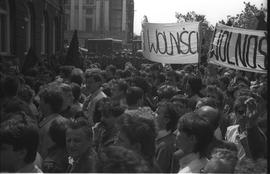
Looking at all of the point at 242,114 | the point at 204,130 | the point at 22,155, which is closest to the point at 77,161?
the point at 22,155

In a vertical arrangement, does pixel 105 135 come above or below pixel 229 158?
below

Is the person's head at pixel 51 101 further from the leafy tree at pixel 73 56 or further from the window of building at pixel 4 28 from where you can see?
the window of building at pixel 4 28

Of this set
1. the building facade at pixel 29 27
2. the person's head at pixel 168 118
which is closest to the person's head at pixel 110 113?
the person's head at pixel 168 118

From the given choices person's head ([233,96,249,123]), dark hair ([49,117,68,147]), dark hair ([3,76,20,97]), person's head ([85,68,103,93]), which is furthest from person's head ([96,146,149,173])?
person's head ([85,68,103,93])

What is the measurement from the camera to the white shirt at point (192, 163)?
3.58 meters

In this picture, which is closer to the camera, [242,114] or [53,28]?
[242,114]

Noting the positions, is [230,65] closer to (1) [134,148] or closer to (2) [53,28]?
(1) [134,148]

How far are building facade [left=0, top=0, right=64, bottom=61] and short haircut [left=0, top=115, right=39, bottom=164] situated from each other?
426 inches

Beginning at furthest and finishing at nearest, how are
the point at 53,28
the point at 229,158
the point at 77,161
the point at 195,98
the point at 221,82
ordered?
the point at 53,28 → the point at 221,82 → the point at 195,98 → the point at 77,161 → the point at 229,158

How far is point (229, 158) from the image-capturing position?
10.1 feet

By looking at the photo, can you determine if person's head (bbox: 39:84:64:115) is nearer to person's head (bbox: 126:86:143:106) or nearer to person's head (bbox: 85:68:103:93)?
person's head (bbox: 126:86:143:106)

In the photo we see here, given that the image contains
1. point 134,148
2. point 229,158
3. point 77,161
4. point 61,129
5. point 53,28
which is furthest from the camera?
point 53,28

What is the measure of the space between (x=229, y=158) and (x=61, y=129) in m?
1.64

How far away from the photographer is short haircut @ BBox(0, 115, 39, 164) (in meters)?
3.28
